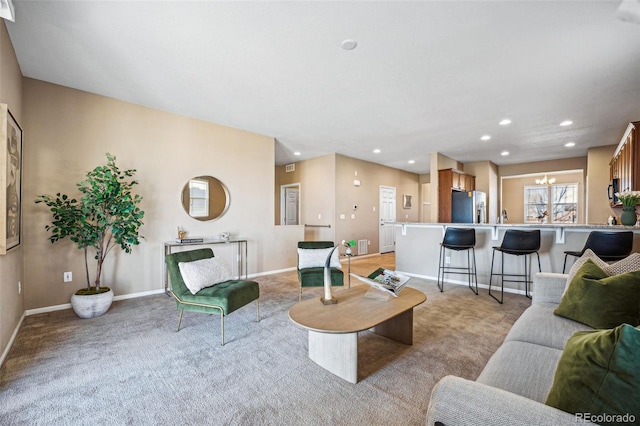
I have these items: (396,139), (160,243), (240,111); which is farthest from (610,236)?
(160,243)

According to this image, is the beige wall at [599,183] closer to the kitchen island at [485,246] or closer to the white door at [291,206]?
the kitchen island at [485,246]

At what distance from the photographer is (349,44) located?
250cm

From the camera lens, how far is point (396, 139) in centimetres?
556

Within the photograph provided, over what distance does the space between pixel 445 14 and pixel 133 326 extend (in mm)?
3919

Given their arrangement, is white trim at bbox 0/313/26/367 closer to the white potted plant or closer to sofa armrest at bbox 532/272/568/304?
the white potted plant

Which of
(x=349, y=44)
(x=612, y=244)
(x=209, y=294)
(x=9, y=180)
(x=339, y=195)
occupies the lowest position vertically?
(x=209, y=294)

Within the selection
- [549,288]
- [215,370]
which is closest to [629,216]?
[549,288]

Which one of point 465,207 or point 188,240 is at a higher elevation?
point 465,207

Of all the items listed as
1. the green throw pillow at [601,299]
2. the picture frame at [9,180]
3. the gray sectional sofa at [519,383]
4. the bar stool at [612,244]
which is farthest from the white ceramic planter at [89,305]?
the bar stool at [612,244]

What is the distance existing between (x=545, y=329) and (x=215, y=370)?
2.21 metres

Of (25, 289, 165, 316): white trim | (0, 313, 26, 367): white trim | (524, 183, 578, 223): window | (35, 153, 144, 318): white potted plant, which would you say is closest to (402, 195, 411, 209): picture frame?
(524, 183, 578, 223): window

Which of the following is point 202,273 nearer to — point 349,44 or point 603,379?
point 349,44

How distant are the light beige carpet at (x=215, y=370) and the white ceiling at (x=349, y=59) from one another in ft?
8.56

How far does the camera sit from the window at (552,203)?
8.91 metres
